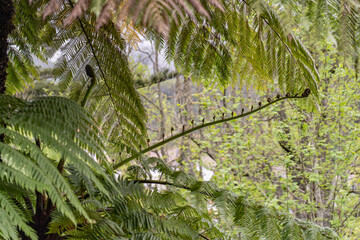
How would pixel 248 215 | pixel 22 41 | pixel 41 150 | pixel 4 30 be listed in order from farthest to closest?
pixel 22 41 < pixel 248 215 < pixel 4 30 < pixel 41 150

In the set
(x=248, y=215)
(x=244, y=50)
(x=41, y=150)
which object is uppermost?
(x=244, y=50)

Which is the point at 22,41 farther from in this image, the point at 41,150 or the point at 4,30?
the point at 41,150

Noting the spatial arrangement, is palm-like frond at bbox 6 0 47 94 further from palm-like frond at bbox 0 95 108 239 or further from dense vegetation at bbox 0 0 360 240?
palm-like frond at bbox 0 95 108 239

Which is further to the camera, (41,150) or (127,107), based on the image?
(127,107)

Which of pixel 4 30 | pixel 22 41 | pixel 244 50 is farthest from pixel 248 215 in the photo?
pixel 22 41

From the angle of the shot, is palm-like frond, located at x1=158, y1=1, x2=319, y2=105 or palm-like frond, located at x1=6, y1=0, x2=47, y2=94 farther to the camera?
palm-like frond, located at x1=6, y1=0, x2=47, y2=94

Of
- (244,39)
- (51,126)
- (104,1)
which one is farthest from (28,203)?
(244,39)

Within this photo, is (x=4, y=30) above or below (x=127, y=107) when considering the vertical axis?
above

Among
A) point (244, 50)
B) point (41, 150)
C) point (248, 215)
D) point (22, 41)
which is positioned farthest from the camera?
point (22, 41)

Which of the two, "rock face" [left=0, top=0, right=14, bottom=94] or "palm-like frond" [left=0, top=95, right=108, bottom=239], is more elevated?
"rock face" [left=0, top=0, right=14, bottom=94]

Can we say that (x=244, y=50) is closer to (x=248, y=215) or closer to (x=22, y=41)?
(x=248, y=215)

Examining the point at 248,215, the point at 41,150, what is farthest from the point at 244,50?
the point at 41,150

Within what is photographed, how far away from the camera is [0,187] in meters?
0.71

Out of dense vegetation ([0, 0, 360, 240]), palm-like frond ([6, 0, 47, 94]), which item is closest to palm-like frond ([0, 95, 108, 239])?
dense vegetation ([0, 0, 360, 240])
